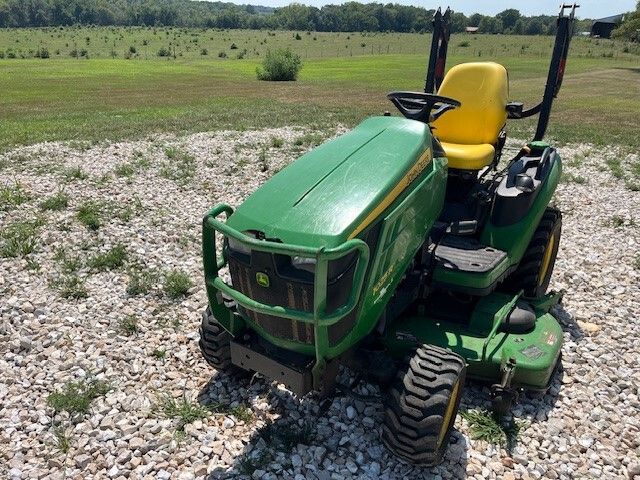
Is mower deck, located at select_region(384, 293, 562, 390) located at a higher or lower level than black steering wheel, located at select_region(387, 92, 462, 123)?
lower

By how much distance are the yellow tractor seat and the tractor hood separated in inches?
64.9

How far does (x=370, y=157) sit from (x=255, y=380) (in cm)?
183

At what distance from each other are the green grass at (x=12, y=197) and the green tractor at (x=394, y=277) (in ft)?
15.5

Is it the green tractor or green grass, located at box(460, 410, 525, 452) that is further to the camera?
green grass, located at box(460, 410, 525, 452)

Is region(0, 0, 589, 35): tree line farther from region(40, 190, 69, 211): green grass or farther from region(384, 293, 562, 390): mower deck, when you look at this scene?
region(384, 293, 562, 390): mower deck

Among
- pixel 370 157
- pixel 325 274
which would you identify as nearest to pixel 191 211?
pixel 370 157

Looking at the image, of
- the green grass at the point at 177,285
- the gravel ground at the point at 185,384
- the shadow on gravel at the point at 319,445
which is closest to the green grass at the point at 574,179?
the gravel ground at the point at 185,384

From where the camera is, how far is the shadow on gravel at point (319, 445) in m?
3.39

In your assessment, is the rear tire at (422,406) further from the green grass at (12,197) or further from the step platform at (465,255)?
the green grass at (12,197)

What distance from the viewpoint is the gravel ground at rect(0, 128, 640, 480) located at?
11.4 ft

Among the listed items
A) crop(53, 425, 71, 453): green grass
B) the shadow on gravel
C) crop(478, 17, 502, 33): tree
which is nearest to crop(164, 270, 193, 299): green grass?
the shadow on gravel

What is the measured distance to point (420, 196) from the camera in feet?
11.6

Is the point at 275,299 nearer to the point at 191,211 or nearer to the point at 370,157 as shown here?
the point at 370,157

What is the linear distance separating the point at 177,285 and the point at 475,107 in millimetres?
3297
